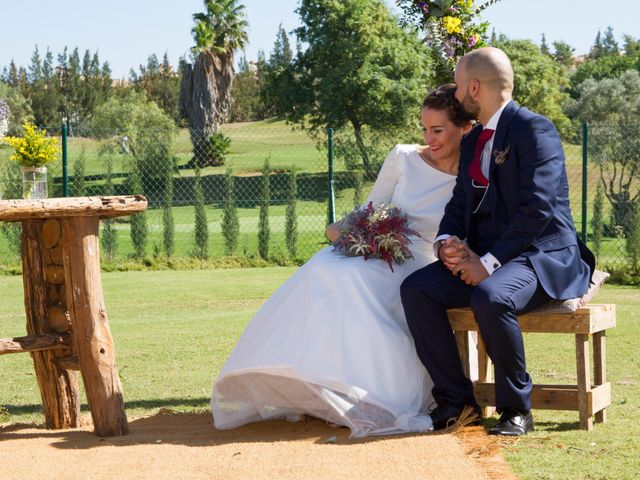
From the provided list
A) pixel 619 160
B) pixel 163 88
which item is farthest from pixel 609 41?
pixel 619 160

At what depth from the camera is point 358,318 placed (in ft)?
16.7

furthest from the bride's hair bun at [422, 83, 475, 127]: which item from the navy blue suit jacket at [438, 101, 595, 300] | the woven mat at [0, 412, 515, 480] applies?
the woven mat at [0, 412, 515, 480]

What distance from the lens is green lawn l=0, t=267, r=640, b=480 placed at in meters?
4.49

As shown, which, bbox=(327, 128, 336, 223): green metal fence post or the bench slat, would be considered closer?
the bench slat

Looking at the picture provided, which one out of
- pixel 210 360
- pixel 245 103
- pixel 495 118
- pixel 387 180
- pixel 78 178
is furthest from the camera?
pixel 245 103

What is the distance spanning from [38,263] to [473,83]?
8.25ft

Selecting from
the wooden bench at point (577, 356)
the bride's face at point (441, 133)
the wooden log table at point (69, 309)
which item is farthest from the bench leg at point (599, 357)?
the wooden log table at point (69, 309)

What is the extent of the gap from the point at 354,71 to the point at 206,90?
724cm

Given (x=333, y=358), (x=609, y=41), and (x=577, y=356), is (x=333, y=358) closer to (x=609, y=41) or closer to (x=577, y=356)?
(x=577, y=356)

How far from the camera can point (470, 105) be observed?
17.5 feet

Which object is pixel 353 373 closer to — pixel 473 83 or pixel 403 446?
pixel 403 446

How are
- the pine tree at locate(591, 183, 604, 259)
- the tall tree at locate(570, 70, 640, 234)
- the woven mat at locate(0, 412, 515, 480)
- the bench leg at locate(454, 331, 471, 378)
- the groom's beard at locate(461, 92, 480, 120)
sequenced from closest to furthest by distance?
the woven mat at locate(0, 412, 515, 480)
the groom's beard at locate(461, 92, 480, 120)
the bench leg at locate(454, 331, 471, 378)
the pine tree at locate(591, 183, 604, 259)
the tall tree at locate(570, 70, 640, 234)

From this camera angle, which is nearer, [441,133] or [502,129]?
[502,129]

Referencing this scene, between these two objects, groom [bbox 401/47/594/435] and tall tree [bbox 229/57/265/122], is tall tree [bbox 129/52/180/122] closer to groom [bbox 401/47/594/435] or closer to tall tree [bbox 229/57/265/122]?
tall tree [bbox 229/57/265/122]
